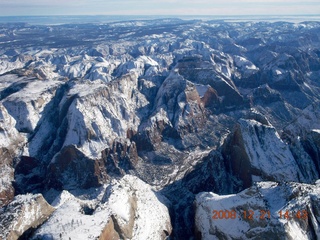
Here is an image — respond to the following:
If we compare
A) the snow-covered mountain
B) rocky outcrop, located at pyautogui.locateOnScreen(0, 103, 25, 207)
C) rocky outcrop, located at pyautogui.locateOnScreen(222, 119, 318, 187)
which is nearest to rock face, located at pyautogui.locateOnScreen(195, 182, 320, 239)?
the snow-covered mountain

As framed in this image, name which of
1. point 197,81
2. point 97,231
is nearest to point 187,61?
point 197,81

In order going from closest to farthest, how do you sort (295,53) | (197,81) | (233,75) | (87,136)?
(87,136)
(197,81)
(233,75)
(295,53)

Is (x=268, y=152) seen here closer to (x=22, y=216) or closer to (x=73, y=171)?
(x=73, y=171)

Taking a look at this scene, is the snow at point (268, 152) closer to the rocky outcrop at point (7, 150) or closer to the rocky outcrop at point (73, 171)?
the rocky outcrop at point (73, 171)

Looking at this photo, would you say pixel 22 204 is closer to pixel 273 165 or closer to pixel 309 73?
pixel 273 165

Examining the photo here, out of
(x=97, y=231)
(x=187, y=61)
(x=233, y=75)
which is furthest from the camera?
(x=233, y=75)

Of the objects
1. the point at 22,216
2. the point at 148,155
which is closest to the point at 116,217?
the point at 22,216

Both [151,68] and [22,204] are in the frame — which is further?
[151,68]
